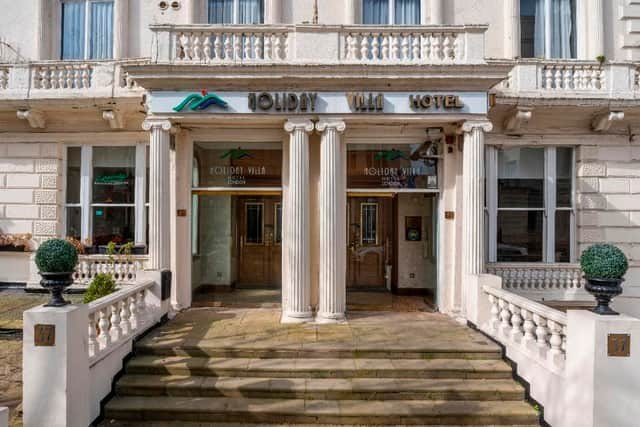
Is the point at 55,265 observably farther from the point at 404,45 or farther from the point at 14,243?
the point at 404,45

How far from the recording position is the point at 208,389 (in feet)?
16.3

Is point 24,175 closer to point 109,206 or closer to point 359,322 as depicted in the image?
point 109,206

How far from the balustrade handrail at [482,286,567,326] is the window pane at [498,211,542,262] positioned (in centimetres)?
284

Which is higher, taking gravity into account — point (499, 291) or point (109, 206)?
point (109, 206)

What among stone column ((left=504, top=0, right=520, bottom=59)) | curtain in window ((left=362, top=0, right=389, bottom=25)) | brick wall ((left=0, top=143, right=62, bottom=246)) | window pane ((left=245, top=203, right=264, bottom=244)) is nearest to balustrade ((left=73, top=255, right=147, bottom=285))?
brick wall ((left=0, top=143, right=62, bottom=246))

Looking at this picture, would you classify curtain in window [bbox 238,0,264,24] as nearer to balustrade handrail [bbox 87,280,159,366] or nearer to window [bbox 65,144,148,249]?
window [bbox 65,144,148,249]

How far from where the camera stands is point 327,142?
276 inches

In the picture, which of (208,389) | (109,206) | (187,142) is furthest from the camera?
(109,206)

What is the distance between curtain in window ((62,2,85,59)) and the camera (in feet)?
30.2

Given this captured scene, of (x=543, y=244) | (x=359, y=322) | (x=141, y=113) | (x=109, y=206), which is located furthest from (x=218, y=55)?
(x=543, y=244)

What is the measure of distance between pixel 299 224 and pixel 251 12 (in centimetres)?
544

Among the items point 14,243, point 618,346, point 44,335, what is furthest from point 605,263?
point 14,243

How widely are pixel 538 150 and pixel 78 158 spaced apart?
10.8m

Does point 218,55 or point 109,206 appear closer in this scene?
point 218,55
